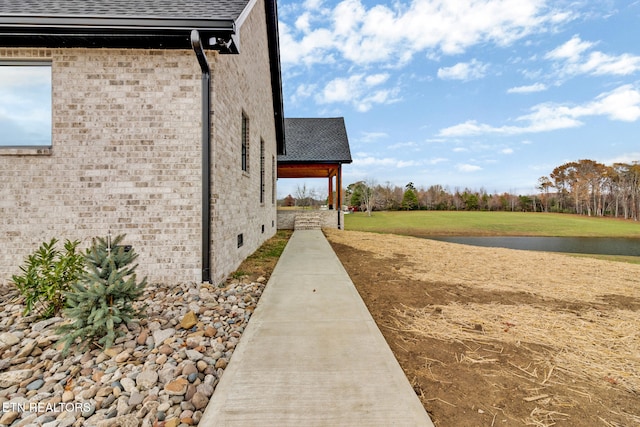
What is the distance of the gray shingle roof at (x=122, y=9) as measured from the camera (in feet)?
12.3

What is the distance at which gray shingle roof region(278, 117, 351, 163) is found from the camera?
50.0 feet

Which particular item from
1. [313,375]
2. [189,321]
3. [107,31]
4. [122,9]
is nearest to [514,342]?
[313,375]

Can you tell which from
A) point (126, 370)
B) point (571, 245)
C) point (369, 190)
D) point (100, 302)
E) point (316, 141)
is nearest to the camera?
point (126, 370)

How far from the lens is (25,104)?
436 cm

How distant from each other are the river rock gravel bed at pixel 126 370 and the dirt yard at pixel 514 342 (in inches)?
70.8

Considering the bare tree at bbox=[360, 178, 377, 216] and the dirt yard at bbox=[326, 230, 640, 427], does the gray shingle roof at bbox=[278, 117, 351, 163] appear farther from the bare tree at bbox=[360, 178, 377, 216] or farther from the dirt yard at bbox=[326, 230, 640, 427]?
the bare tree at bbox=[360, 178, 377, 216]

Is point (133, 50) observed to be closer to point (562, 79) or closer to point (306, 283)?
point (306, 283)

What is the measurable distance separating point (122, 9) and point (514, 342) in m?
7.09

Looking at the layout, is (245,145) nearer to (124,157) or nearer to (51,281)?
(124,157)

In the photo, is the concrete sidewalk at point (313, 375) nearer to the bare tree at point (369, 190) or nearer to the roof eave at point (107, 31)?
the roof eave at point (107, 31)

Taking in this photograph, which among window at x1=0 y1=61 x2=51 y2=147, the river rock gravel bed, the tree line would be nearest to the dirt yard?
the river rock gravel bed

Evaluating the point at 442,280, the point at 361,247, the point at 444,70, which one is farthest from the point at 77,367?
the point at 444,70

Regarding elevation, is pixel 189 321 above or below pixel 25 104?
below

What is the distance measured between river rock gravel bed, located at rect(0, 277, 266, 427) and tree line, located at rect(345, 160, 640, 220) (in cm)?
3680
